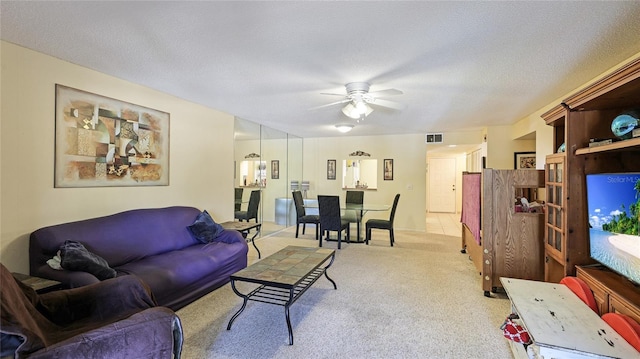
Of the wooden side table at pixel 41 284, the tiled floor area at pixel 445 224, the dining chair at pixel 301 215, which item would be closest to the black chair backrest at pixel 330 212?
the dining chair at pixel 301 215

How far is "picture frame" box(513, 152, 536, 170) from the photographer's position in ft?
17.9

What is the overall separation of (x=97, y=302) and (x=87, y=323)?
0.40ft

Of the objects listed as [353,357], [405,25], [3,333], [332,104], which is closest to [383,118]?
[332,104]

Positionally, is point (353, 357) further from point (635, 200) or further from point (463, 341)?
point (635, 200)

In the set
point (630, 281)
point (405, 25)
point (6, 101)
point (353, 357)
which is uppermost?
point (405, 25)

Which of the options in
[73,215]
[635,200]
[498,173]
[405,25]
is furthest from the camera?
[498,173]

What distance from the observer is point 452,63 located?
2559mm

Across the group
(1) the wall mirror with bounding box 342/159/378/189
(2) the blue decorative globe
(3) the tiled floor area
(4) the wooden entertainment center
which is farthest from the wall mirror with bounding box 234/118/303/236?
(2) the blue decorative globe

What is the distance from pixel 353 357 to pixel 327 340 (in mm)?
272

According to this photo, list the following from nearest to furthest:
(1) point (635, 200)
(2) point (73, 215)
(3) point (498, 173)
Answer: (1) point (635, 200), (2) point (73, 215), (3) point (498, 173)

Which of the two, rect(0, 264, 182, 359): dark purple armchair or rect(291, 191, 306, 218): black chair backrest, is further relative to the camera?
rect(291, 191, 306, 218): black chair backrest

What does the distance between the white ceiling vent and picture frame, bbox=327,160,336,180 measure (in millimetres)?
2260

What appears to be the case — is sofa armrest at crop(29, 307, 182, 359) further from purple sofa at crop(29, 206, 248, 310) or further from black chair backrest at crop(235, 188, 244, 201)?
black chair backrest at crop(235, 188, 244, 201)

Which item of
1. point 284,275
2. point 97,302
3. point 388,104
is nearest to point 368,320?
point 284,275
